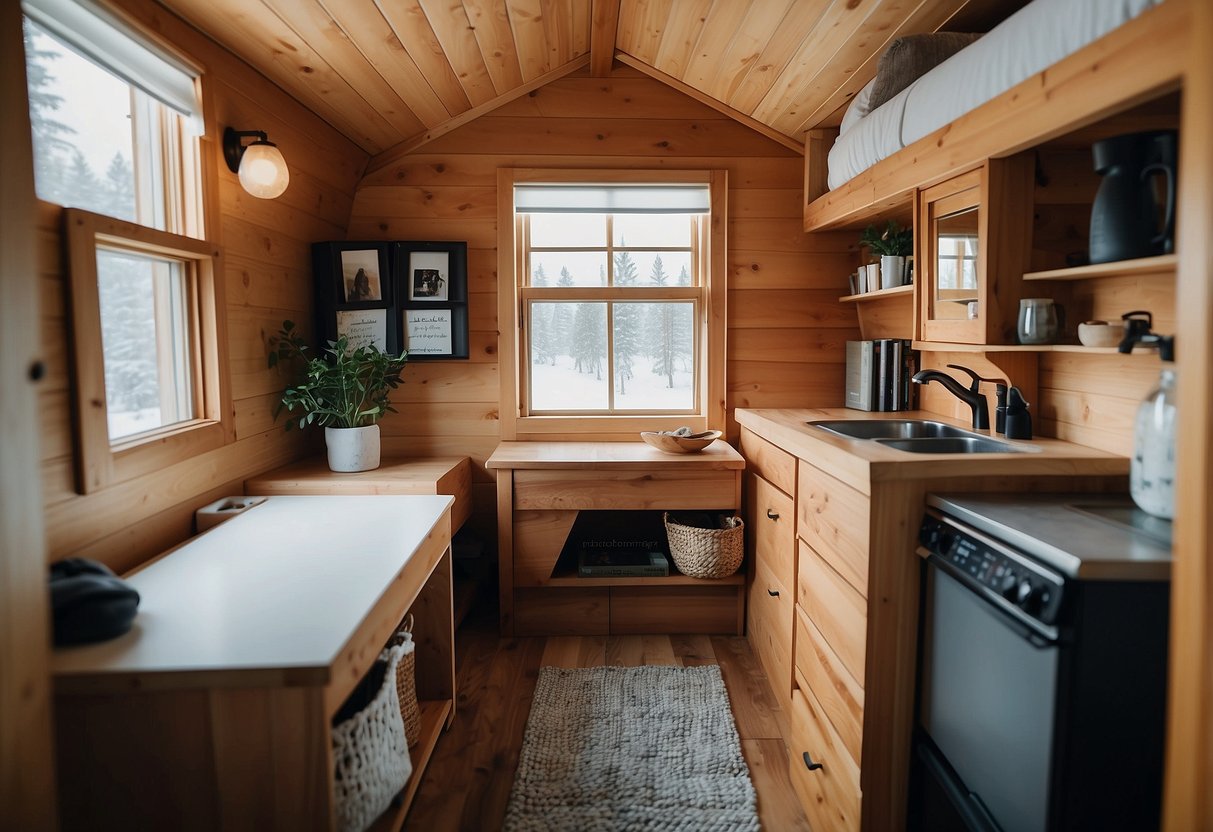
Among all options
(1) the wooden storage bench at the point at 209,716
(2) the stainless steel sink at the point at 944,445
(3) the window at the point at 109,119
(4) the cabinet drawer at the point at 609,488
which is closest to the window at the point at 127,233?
(3) the window at the point at 109,119

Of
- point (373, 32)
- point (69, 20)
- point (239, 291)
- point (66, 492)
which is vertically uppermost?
point (373, 32)

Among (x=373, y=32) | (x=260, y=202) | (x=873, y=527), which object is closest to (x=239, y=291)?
(x=260, y=202)

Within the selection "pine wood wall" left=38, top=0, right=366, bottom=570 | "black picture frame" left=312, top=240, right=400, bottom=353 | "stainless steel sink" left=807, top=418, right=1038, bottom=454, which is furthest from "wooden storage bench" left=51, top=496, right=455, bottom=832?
"black picture frame" left=312, top=240, right=400, bottom=353

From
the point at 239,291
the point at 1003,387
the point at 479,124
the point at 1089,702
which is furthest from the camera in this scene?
the point at 479,124

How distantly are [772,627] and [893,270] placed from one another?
4.48ft

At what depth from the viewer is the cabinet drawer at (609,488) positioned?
116 inches

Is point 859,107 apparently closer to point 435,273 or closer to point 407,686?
point 435,273

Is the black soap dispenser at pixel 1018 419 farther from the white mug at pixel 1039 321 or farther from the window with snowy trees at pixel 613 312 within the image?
the window with snowy trees at pixel 613 312

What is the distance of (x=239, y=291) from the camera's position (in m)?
2.45

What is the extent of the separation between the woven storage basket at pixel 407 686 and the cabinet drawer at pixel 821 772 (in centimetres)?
110

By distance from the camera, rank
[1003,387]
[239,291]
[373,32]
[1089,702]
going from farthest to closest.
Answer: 1. [239,291]
2. [373,32]
3. [1003,387]
4. [1089,702]

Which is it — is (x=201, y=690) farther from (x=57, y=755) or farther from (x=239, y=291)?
(x=239, y=291)

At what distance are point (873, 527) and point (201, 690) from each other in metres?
1.40

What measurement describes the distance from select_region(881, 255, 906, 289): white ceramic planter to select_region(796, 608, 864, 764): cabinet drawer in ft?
4.09
